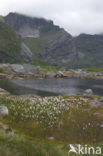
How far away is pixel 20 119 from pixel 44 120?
332cm

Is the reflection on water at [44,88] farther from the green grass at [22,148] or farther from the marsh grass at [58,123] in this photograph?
the green grass at [22,148]

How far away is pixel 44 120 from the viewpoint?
2669 cm

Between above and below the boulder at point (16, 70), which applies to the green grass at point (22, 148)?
below

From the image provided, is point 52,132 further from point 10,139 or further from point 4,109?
point 10,139

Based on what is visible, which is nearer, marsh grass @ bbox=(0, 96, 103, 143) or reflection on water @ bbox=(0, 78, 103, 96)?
marsh grass @ bbox=(0, 96, 103, 143)

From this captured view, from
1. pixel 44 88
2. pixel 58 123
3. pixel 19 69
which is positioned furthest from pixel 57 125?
pixel 19 69

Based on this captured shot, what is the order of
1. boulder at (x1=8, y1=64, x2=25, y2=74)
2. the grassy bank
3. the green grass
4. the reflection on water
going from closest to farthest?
the green grass
the grassy bank
the reflection on water
boulder at (x1=8, y1=64, x2=25, y2=74)

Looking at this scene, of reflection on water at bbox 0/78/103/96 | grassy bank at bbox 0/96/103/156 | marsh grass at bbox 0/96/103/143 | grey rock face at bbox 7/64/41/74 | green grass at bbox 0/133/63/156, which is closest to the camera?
green grass at bbox 0/133/63/156

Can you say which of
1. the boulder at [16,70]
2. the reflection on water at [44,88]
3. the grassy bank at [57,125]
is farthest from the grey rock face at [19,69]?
the grassy bank at [57,125]

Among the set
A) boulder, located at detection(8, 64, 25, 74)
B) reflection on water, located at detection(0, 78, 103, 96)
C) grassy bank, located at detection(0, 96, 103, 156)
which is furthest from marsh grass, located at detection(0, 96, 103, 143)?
boulder, located at detection(8, 64, 25, 74)

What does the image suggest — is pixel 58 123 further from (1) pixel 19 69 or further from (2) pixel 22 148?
(1) pixel 19 69

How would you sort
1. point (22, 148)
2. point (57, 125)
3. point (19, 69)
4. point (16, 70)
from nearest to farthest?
point (22, 148), point (57, 125), point (16, 70), point (19, 69)

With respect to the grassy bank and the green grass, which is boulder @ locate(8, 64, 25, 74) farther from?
the green grass

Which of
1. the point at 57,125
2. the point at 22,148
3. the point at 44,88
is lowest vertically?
the point at 44,88
